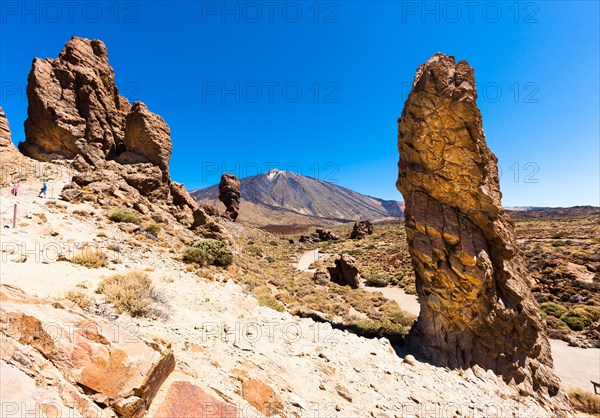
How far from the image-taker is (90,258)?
27.7 feet

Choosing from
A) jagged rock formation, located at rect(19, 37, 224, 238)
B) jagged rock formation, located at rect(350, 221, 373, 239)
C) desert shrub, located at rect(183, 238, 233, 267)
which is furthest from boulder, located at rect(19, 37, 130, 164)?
jagged rock formation, located at rect(350, 221, 373, 239)

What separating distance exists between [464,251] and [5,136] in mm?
29948

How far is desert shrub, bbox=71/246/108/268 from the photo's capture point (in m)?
8.24

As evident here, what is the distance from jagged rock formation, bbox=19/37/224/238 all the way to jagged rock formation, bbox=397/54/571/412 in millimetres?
14616

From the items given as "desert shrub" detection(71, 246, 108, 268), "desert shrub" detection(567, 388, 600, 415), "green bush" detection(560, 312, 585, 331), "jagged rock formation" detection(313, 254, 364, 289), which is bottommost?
"desert shrub" detection(567, 388, 600, 415)

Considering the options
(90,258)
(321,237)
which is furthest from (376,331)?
(321,237)

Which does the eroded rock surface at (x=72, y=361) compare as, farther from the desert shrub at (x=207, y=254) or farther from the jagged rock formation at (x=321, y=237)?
the jagged rock formation at (x=321, y=237)

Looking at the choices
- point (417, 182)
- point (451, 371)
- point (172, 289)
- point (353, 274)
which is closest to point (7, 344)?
point (172, 289)

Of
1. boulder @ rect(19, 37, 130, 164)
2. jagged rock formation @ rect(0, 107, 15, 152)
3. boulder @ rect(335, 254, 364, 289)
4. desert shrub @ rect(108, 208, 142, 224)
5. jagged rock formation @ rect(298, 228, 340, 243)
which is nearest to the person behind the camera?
desert shrub @ rect(108, 208, 142, 224)

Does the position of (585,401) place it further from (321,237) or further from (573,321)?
(321,237)

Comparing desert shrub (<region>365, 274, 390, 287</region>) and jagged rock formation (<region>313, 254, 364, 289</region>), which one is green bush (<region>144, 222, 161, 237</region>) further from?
desert shrub (<region>365, 274, 390, 287</region>)

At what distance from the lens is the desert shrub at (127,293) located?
6.01 metres

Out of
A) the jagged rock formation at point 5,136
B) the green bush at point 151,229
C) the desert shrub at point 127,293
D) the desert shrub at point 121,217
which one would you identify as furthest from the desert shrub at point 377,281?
the jagged rock formation at point 5,136

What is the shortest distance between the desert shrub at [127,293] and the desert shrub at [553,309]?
23293 millimetres
